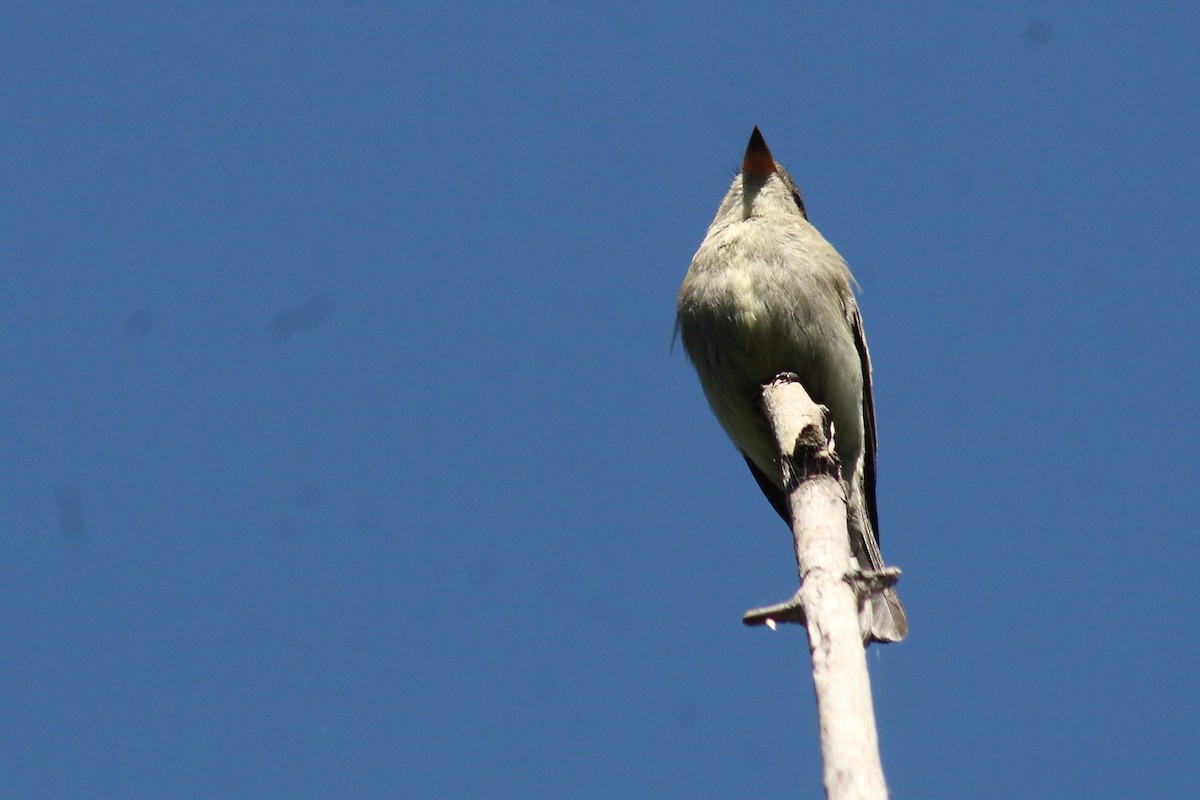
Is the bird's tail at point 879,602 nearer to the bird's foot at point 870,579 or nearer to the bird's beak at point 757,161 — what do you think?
the bird's foot at point 870,579

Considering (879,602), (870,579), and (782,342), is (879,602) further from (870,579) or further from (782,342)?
(870,579)

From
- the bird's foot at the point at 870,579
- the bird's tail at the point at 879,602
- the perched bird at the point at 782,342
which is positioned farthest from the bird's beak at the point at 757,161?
the bird's foot at the point at 870,579

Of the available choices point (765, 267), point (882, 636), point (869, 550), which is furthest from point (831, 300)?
point (882, 636)

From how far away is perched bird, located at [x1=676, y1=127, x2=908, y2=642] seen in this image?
7203 millimetres

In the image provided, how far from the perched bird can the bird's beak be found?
89cm

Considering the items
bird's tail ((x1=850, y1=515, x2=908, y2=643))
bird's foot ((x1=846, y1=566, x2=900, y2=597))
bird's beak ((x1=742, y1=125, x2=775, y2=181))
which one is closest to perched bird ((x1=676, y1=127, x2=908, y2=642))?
bird's tail ((x1=850, y1=515, x2=908, y2=643))

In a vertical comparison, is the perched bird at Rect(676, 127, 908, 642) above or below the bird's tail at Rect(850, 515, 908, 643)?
above

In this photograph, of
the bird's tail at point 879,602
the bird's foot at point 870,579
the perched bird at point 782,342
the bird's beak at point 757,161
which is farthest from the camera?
the bird's beak at point 757,161

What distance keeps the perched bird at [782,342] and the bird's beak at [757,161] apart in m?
0.89

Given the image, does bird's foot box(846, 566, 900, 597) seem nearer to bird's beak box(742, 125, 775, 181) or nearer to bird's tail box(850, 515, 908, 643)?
bird's tail box(850, 515, 908, 643)

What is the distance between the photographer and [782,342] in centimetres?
721

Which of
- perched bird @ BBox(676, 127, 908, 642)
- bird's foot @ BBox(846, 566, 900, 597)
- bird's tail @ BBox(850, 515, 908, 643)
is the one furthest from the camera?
perched bird @ BBox(676, 127, 908, 642)

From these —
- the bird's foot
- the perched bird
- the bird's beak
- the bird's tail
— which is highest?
the bird's beak

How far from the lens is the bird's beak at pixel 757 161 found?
895 cm
